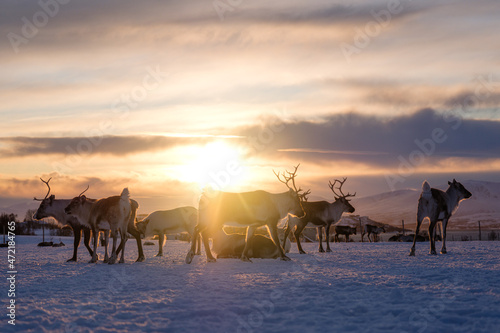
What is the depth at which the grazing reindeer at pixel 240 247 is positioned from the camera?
17.5 meters

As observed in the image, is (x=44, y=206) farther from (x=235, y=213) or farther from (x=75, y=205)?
(x=235, y=213)

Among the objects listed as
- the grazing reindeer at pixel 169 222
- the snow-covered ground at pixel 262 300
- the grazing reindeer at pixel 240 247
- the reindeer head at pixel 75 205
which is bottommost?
the snow-covered ground at pixel 262 300

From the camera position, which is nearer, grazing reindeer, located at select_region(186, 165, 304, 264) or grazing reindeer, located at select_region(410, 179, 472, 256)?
grazing reindeer, located at select_region(186, 165, 304, 264)

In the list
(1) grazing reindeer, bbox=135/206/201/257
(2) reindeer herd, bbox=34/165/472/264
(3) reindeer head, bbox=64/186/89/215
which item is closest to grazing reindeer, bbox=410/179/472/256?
(2) reindeer herd, bbox=34/165/472/264

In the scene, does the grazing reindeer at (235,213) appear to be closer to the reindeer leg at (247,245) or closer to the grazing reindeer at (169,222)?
the reindeer leg at (247,245)

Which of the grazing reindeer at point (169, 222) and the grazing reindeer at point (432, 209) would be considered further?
the grazing reindeer at point (169, 222)

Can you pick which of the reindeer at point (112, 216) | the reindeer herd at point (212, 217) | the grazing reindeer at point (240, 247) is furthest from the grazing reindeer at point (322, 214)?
→ the reindeer at point (112, 216)

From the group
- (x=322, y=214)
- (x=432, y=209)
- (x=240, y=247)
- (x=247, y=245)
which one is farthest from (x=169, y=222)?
(x=432, y=209)

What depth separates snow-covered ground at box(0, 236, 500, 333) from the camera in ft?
22.1

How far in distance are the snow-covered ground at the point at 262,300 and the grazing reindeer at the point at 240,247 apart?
432cm

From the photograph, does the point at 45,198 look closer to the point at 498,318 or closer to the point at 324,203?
the point at 324,203

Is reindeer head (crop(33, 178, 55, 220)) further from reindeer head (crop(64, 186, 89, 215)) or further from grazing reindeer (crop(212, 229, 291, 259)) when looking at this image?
grazing reindeer (crop(212, 229, 291, 259))

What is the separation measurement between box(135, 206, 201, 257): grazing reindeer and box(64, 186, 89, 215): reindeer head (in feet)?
9.67

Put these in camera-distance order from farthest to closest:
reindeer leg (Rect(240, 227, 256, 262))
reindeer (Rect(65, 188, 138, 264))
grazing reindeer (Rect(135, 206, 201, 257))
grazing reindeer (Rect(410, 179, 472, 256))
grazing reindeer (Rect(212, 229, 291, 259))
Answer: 1. grazing reindeer (Rect(135, 206, 201, 257))
2. grazing reindeer (Rect(410, 179, 472, 256))
3. grazing reindeer (Rect(212, 229, 291, 259))
4. reindeer leg (Rect(240, 227, 256, 262))
5. reindeer (Rect(65, 188, 138, 264))
